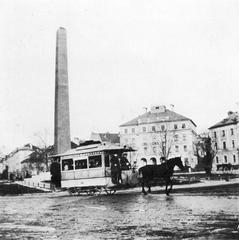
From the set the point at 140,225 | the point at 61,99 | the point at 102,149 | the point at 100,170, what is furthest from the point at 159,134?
the point at 140,225

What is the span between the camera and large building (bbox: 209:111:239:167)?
5969 cm

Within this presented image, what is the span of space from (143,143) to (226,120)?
20.7 metres

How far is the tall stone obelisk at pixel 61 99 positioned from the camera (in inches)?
1096

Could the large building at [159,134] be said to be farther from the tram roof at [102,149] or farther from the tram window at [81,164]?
the tram roof at [102,149]

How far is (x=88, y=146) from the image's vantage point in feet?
70.7

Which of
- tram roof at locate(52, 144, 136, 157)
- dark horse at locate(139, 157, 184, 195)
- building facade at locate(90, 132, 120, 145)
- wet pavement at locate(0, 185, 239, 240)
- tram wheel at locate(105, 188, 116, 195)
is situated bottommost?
wet pavement at locate(0, 185, 239, 240)

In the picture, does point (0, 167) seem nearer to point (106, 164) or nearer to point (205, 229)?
point (106, 164)

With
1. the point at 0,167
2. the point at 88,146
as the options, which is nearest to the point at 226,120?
the point at 88,146

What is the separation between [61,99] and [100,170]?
8.91 metres

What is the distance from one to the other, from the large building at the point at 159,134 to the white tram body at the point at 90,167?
4894cm

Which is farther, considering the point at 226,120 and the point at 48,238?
the point at 226,120

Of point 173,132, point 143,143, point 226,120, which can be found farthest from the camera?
point 143,143

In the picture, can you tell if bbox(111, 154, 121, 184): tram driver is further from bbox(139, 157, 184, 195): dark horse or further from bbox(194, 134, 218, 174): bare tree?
bbox(194, 134, 218, 174): bare tree

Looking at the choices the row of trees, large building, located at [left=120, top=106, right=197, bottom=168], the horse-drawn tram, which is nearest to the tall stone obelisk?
the horse-drawn tram
